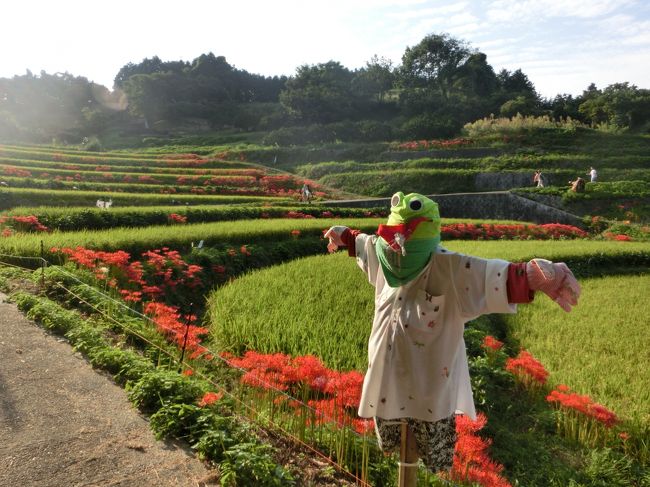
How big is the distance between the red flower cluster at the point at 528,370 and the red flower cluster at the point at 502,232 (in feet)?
29.8

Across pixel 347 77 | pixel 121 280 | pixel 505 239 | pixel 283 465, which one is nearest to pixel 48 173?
pixel 121 280

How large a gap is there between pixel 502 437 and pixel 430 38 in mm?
52200

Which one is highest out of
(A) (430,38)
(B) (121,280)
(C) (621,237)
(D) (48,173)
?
(A) (430,38)

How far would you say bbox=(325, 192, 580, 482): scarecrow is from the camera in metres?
2.16

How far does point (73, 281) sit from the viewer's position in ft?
20.0

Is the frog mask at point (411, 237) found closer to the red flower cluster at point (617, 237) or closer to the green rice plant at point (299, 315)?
the green rice plant at point (299, 315)

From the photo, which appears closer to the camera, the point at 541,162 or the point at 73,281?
the point at 73,281

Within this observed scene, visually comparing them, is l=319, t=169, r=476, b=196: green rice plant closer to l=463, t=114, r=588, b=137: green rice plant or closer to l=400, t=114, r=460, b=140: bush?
l=463, t=114, r=588, b=137: green rice plant

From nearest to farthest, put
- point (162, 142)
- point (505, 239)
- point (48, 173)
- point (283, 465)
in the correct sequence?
point (283, 465), point (505, 239), point (48, 173), point (162, 142)

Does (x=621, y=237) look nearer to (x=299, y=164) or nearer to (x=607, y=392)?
(x=607, y=392)

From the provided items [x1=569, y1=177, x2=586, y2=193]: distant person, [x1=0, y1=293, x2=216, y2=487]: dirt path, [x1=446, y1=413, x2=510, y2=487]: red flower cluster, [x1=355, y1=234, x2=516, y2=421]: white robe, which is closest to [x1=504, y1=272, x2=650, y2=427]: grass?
[x1=446, y1=413, x2=510, y2=487]: red flower cluster

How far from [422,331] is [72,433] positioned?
8.36ft

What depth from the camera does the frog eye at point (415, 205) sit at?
2186mm

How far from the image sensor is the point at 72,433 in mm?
3248
